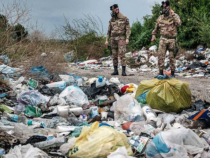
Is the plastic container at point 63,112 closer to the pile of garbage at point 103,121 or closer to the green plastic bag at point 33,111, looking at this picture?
the pile of garbage at point 103,121

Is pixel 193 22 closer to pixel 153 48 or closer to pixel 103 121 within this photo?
pixel 153 48

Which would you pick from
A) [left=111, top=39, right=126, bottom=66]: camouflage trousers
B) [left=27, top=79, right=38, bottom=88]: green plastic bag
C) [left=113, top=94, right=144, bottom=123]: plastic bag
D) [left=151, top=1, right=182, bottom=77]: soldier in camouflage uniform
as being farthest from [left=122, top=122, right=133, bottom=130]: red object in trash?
[left=111, top=39, right=126, bottom=66]: camouflage trousers

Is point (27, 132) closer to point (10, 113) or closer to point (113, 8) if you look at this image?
point (10, 113)

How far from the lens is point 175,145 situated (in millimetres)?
2297

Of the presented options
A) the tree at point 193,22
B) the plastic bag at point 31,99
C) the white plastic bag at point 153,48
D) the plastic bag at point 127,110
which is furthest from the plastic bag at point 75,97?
the white plastic bag at point 153,48

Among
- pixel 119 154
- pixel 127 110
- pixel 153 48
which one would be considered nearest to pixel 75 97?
pixel 127 110

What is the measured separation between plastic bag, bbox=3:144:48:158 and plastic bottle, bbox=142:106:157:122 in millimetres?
1546

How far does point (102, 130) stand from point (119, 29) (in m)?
5.06

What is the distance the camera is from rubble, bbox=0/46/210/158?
A: 241cm

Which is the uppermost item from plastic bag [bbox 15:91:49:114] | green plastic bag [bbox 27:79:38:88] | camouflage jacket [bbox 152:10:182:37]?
camouflage jacket [bbox 152:10:182:37]

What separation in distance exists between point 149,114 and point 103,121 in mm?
631

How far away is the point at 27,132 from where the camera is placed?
305cm

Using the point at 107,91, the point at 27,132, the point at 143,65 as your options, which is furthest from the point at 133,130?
the point at 143,65

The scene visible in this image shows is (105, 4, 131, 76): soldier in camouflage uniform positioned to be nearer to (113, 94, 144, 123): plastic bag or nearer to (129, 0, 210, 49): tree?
(113, 94, 144, 123): plastic bag
